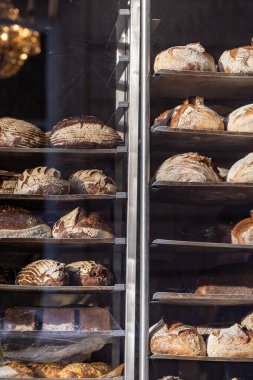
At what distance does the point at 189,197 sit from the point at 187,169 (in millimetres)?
251

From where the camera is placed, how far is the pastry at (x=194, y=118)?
358cm

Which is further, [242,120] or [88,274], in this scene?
[242,120]

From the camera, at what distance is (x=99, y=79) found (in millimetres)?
3947

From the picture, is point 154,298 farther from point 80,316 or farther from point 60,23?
point 60,23

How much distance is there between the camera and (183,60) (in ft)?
11.9

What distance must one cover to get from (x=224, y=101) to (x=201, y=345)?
1.21 metres

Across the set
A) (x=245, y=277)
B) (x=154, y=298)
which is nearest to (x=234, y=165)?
(x=245, y=277)

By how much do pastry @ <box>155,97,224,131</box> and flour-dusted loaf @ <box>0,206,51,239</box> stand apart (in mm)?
711

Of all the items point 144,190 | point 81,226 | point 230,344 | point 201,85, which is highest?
point 201,85

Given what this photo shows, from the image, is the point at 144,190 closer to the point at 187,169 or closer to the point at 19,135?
the point at 187,169

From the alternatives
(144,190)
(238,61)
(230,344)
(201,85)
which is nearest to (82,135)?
(144,190)

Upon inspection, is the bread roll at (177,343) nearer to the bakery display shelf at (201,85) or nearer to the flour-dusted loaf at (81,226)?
the flour-dusted loaf at (81,226)

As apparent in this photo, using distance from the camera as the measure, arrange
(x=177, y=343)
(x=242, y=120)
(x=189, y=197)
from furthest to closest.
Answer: (x=189, y=197)
(x=242, y=120)
(x=177, y=343)

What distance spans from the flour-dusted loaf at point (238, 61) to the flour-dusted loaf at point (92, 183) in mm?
739
